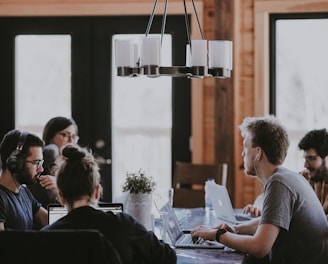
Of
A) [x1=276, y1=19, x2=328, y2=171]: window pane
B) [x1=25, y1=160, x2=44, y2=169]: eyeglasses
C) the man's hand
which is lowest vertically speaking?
the man's hand

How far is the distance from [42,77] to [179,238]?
2882 millimetres

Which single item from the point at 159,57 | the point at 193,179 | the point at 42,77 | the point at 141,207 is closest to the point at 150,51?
the point at 159,57

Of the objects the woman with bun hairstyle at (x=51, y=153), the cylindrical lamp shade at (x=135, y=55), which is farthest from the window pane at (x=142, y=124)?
the cylindrical lamp shade at (x=135, y=55)

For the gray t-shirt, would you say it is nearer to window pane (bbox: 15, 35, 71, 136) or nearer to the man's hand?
the man's hand

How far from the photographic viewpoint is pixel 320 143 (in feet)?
12.9

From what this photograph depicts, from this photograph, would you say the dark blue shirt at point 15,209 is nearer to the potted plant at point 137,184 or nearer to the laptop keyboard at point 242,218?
the potted plant at point 137,184

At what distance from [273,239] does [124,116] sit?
10.1 feet

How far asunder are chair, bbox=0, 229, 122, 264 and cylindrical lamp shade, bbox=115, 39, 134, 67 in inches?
57.2

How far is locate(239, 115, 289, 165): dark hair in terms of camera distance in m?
3.27

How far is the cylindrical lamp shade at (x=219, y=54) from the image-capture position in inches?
142

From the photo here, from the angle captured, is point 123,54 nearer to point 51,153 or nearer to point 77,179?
point 51,153

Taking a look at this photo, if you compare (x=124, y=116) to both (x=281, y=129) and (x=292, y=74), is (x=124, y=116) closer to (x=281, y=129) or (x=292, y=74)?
(x=292, y=74)

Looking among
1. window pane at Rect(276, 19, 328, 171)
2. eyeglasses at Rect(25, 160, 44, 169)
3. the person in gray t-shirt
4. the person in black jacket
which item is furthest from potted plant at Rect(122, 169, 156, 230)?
window pane at Rect(276, 19, 328, 171)

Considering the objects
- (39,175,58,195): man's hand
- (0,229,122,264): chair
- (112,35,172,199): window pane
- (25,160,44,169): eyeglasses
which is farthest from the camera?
(112,35,172,199): window pane
